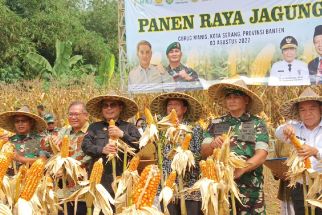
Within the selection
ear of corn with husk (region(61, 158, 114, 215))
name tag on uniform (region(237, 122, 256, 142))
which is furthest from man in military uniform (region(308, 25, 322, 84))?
ear of corn with husk (region(61, 158, 114, 215))

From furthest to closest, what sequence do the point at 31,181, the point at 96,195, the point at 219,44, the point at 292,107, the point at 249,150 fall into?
the point at 219,44
the point at 292,107
the point at 249,150
the point at 96,195
the point at 31,181

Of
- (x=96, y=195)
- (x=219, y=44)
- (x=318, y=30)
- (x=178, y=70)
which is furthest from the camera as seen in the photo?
(x=178, y=70)

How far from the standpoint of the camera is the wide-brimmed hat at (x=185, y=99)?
4.42 meters

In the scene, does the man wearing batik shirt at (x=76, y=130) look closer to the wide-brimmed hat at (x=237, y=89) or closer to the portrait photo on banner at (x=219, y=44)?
the wide-brimmed hat at (x=237, y=89)

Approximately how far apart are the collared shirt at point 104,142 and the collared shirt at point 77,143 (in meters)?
0.15

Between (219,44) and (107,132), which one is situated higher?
(219,44)

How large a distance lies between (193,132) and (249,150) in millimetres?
556

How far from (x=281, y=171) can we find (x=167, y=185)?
1598mm

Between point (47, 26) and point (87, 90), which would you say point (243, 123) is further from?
point (47, 26)

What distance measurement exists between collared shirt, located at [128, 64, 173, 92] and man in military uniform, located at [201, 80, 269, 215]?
13.4 feet

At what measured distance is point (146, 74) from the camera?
8.06 m

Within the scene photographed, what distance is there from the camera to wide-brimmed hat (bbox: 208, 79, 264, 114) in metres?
3.89

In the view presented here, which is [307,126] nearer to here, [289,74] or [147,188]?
[147,188]

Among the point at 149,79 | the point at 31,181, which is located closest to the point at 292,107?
the point at 31,181
